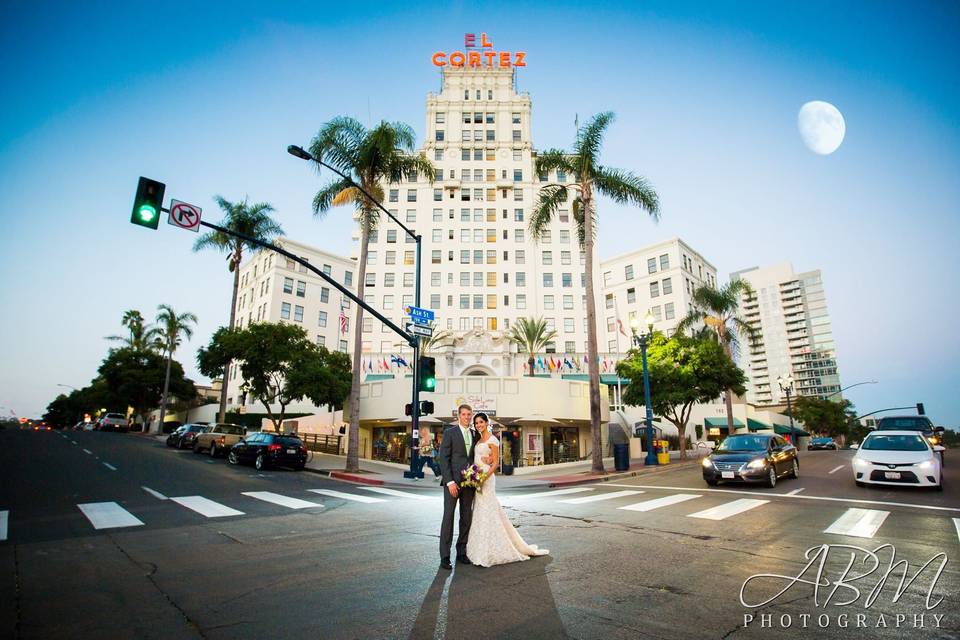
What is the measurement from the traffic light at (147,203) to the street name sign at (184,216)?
0.82ft

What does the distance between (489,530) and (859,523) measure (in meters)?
7.05

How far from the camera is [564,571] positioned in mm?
5391

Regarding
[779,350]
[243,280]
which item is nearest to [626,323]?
[243,280]

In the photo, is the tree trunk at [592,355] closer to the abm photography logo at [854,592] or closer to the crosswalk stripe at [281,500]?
the crosswalk stripe at [281,500]

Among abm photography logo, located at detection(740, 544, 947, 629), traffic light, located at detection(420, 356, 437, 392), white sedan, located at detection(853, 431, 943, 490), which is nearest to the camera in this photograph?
abm photography logo, located at detection(740, 544, 947, 629)

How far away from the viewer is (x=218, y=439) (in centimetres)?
2511

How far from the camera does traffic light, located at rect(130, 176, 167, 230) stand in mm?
9742

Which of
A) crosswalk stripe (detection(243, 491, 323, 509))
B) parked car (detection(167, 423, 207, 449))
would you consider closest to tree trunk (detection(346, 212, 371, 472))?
crosswalk stripe (detection(243, 491, 323, 509))

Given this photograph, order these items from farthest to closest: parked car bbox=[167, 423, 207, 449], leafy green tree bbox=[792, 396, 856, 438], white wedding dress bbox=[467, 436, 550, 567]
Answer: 1. leafy green tree bbox=[792, 396, 856, 438]
2. parked car bbox=[167, 423, 207, 449]
3. white wedding dress bbox=[467, 436, 550, 567]

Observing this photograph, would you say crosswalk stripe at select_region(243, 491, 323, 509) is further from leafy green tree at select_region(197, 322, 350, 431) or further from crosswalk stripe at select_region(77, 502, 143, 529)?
leafy green tree at select_region(197, 322, 350, 431)

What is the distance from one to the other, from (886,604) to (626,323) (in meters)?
60.7

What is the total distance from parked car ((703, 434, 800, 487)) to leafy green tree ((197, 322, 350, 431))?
24.2m

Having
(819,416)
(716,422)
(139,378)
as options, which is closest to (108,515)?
(716,422)

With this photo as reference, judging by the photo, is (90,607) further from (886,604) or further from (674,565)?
(886,604)
